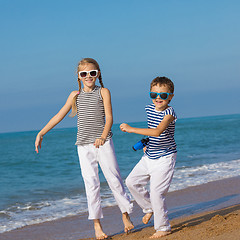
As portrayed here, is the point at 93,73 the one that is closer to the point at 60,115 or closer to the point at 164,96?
the point at 60,115

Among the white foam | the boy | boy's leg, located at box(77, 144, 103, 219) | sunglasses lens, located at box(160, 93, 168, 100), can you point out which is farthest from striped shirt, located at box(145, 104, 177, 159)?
the white foam

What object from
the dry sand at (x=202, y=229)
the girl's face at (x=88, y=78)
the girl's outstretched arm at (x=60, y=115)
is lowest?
the dry sand at (x=202, y=229)

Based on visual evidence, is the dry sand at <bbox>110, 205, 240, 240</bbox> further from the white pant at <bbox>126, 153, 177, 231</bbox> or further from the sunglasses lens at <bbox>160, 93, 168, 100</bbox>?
the sunglasses lens at <bbox>160, 93, 168, 100</bbox>

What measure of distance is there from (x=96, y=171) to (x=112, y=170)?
7.3 inches

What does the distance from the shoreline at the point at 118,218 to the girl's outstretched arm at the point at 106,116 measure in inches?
49.2

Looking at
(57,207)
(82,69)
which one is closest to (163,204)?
(82,69)

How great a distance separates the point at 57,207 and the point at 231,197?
3164mm

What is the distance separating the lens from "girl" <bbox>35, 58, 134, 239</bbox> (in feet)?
14.6

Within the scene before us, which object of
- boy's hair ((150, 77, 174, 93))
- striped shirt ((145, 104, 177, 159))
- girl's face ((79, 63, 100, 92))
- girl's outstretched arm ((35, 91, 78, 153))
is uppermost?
girl's face ((79, 63, 100, 92))

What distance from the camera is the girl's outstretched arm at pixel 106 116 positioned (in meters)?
4.29

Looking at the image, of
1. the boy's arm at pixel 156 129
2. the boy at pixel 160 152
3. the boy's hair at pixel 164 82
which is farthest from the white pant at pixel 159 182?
the boy's hair at pixel 164 82

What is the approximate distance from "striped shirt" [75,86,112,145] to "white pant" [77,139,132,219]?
94 millimetres

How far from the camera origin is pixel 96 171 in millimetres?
4504

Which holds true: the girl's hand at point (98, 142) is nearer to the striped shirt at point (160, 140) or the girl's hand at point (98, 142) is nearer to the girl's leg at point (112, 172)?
the girl's leg at point (112, 172)
